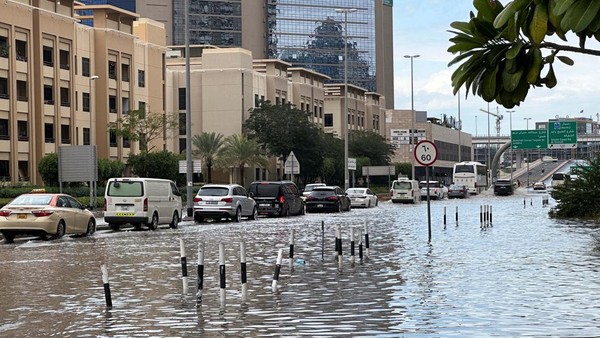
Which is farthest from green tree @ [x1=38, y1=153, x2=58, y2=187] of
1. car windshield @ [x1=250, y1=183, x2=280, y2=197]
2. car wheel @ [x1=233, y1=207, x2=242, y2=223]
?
car wheel @ [x1=233, y1=207, x2=242, y2=223]

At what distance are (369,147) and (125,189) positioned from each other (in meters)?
84.3

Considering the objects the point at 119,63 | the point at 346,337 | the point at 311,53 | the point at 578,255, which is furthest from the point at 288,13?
the point at 346,337

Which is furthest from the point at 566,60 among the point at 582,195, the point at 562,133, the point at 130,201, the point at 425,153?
the point at 562,133

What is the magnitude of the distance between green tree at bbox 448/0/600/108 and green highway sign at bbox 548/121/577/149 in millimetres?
88732

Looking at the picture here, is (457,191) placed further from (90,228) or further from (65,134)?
(90,228)

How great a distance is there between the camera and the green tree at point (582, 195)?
147ft

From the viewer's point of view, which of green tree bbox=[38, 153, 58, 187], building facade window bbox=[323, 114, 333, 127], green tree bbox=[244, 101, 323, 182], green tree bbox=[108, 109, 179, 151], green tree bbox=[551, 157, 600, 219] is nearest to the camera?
green tree bbox=[551, 157, 600, 219]

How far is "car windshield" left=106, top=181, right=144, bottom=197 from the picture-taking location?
38219mm

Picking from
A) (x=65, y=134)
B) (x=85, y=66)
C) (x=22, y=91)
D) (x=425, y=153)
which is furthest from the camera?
(x=85, y=66)

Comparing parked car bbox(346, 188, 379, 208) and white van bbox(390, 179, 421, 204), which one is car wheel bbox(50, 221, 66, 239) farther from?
white van bbox(390, 179, 421, 204)

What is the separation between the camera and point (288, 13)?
19088 centimetres

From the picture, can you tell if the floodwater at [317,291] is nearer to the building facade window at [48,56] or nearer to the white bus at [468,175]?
the building facade window at [48,56]

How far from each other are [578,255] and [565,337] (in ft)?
41.2

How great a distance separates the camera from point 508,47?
23.7ft
